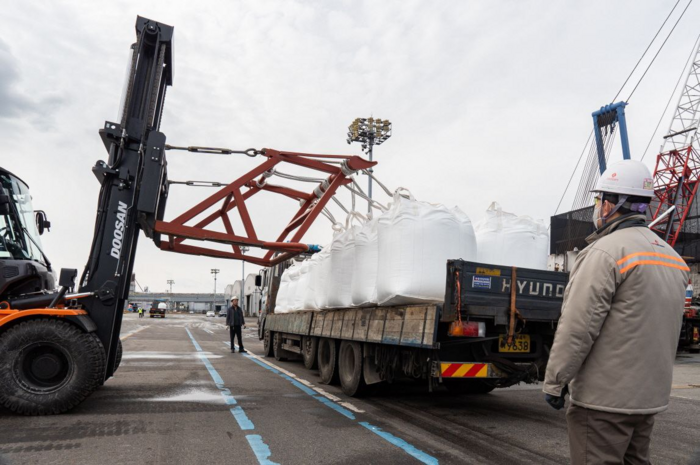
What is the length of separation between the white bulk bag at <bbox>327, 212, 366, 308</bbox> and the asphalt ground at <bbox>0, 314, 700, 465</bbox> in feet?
4.92

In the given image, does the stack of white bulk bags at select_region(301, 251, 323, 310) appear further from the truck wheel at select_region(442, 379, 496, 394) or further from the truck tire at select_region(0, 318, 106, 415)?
the truck tire at select_region(0, 318, 106, 415)

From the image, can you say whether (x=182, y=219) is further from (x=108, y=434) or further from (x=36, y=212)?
(x=108, y=434)

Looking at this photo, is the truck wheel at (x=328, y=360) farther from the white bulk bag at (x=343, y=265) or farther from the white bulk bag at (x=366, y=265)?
the white bulk bag at (x=366, y=265)

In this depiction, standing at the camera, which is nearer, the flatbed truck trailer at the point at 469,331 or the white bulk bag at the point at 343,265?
the flatbed truck trailer at the point at 469,331

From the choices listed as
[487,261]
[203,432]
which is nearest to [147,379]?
[203,432]

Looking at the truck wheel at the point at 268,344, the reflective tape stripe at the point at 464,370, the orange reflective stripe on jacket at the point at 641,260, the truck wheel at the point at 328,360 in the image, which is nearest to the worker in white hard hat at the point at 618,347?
the orange reflective stripe on jacket at the point at 641,260

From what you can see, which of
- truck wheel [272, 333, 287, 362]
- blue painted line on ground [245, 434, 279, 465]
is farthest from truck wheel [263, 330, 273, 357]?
blue painted line on ground [245, 434, 279, 465]

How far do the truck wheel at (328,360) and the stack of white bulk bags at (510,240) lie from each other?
3.29m

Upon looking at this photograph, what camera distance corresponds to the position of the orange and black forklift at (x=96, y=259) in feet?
21.1

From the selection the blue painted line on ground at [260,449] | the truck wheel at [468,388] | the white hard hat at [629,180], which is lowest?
the blue painted line on ground at [260,449]

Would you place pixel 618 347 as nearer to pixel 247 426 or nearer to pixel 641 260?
pixel 641 260

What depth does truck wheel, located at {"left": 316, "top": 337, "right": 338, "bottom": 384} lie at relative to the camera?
925 cm

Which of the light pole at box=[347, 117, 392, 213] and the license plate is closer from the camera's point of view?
the license plate

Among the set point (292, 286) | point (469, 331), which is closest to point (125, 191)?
point (469, 331)
